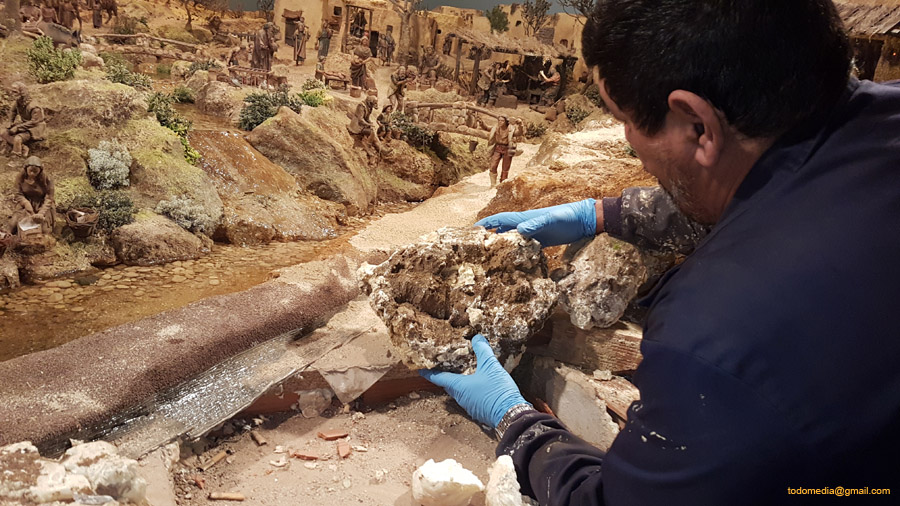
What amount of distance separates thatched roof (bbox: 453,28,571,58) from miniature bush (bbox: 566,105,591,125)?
321 cm

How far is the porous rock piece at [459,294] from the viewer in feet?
9.68

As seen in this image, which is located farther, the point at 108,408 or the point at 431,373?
the point at 431,373

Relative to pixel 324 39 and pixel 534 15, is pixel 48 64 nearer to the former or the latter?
pixel 324 39

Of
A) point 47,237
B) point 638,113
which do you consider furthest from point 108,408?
point 47,237

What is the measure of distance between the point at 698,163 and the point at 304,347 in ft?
8.74

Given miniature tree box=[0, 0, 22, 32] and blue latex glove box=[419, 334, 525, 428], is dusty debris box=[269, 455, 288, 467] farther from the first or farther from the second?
miniature tree box=[0, 0, 22, 32]

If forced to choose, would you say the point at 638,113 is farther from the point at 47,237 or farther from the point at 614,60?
the point at 47,237

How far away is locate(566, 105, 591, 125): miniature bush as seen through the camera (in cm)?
1991

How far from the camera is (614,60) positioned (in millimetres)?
1229

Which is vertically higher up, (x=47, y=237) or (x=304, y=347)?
(x=304, y=347)

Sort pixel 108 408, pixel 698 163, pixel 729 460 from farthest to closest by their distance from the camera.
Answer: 1. pixel 108 408
2. pixel 698 163
3. pixel 729 460

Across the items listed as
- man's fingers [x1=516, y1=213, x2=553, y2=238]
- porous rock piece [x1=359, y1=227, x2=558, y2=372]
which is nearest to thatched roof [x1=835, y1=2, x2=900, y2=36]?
man's fingers [x1=516, y1=213, x2=553, y2=238]

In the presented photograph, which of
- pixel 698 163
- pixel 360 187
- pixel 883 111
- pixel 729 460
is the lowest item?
pixel 360 187

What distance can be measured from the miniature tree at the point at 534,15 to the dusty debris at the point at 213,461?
26.3m
